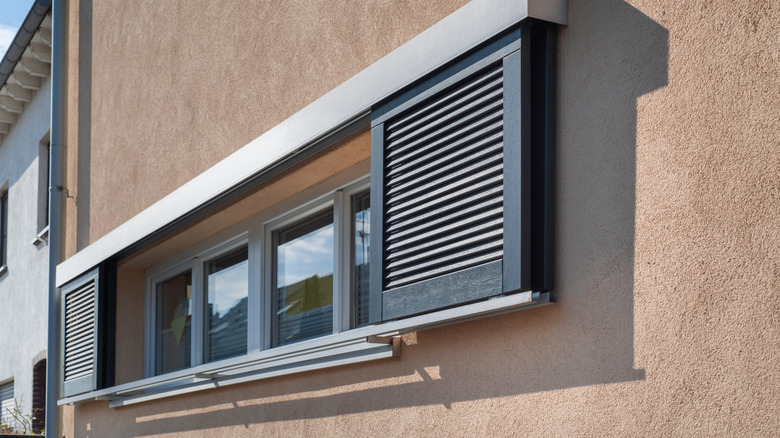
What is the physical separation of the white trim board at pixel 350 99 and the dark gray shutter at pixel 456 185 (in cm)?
6

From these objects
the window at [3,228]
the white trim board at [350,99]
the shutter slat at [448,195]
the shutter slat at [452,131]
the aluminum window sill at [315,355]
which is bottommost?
the aluminum window sill at [315,355]

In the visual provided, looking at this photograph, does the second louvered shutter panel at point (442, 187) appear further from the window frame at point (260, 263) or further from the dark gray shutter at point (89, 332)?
the dark gray shutter at point (89, 332)

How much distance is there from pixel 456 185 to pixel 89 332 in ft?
16.8

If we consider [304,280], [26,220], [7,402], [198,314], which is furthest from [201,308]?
[7,402]

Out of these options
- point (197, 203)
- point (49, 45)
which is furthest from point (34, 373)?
point (197, 203)

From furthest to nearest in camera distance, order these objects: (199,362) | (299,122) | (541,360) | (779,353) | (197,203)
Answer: (199,362)
(197,203)
(299,122)
(541,360)
(779,353)

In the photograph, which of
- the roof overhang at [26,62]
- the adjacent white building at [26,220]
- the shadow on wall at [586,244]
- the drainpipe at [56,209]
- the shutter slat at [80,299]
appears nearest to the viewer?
the shadow on wall at [586,244]

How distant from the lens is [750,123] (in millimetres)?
2521

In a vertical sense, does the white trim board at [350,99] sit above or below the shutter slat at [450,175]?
above

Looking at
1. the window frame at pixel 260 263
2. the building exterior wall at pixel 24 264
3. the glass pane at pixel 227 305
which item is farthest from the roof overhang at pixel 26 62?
the glass pane at pixel 227 305

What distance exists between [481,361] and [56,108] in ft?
21.7

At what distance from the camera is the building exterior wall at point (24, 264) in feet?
40.0

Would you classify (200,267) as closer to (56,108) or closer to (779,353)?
(56,108)

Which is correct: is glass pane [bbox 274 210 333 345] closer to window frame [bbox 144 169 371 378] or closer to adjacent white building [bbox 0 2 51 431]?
window frame [bbox 144 169 371 378]
